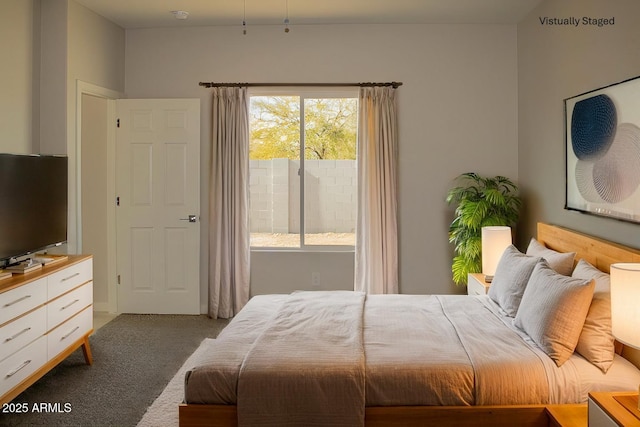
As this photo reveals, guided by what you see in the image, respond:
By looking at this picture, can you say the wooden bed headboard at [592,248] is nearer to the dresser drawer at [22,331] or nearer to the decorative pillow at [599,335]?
the decorative pillow at [599,335]

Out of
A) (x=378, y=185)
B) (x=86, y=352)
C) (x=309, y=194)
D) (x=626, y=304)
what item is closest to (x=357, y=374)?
(x=626, y=304)

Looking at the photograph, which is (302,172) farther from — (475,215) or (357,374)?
(357,374)

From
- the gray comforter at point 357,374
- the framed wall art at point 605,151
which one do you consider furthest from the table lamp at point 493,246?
the gray comforter at point 357,374

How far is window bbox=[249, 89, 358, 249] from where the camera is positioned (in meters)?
5.21

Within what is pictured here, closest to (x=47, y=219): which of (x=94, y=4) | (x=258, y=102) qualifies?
(x=94, y=4)

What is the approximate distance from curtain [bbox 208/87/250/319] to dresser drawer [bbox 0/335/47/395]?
2.01 meters

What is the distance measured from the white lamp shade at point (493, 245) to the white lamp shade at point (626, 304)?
1941 mm

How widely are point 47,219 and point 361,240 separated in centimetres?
271

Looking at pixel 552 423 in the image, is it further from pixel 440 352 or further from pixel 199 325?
pixel 199 325

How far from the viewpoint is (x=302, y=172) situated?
17.2 feet

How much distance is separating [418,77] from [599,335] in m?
3.19

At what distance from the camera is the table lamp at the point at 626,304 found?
82.4 inches

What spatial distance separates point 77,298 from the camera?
3.66 metres

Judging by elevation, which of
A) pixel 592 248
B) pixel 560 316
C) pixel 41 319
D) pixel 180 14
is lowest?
pixel 41 319
